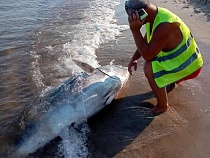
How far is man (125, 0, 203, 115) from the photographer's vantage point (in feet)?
11.2

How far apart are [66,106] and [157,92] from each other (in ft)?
3.87

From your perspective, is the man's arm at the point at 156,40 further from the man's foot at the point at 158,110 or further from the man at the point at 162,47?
the man's foot at the point at 158,110

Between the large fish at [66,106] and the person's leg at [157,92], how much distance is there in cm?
51

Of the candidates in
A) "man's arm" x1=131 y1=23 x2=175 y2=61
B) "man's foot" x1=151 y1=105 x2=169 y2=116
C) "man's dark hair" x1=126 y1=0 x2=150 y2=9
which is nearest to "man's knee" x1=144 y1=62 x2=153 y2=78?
"man's arm" x1=131 y1=23 x2=175 y2=61

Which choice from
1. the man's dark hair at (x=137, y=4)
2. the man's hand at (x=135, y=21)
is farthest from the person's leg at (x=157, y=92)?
the man's dark hair at (x=137, y=4)

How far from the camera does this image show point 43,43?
6590mm

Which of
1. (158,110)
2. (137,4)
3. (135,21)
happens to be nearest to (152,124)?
(158,110)

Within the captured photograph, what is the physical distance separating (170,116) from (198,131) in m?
0.42

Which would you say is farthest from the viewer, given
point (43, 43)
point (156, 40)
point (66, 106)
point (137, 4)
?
point (43, 43)

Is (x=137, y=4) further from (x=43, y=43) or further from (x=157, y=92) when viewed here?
(x=43, y=43)

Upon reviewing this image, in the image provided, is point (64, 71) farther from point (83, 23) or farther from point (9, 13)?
point (9, 13)

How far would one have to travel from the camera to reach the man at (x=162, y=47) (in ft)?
11.2

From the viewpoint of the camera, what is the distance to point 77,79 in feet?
13.3

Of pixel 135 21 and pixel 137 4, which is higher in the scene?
pixel 137 4
